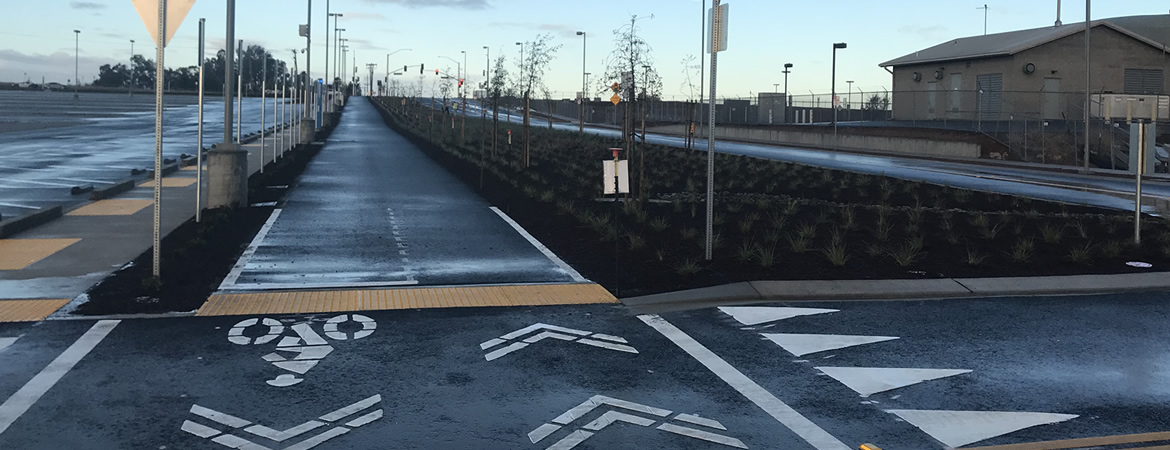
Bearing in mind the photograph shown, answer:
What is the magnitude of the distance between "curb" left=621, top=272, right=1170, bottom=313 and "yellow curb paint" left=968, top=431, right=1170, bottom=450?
4.60 m

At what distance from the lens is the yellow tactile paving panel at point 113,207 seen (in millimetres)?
18236

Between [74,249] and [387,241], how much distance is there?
413cm

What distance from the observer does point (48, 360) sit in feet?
25.5

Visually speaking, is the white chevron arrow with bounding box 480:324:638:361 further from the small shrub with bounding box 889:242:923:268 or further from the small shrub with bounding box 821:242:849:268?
the small shrub with bounding box 889:242:923:268

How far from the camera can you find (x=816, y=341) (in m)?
8.77

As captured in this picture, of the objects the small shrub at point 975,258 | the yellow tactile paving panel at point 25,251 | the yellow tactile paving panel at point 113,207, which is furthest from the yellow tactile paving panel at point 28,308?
the small shrub at point 975,258

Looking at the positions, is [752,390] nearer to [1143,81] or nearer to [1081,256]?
[1081,256]

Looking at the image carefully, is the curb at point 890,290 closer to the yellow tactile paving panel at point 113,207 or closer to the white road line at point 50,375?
the white road line at point 50,375

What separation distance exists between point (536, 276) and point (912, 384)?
18.1ft

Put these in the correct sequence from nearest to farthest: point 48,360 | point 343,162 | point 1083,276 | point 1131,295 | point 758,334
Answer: point 48,360, point 758,334, point 1131,295, point 1083,276, point 343,162

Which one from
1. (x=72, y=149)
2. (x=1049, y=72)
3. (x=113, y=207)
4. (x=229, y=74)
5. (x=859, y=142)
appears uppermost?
(x=1049, y=72)

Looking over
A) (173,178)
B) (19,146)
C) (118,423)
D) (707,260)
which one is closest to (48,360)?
(118,423)

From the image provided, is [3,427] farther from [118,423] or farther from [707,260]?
[707,260]

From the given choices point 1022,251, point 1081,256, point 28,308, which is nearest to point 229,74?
point 28,308
